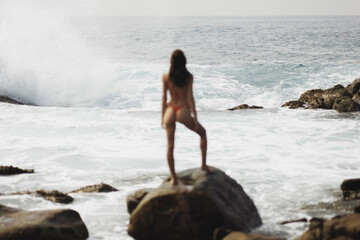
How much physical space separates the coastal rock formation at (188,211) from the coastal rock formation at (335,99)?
10.3 m

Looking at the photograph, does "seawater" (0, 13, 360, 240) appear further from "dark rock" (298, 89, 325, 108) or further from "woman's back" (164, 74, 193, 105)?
"woman's back" (164, 74, 193, 105)

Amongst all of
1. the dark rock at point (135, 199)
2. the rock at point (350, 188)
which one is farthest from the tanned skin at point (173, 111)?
the rock at point (350, 188)

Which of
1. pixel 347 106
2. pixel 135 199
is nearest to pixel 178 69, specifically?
pixel 135 199

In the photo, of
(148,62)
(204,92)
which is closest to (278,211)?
(204,92)

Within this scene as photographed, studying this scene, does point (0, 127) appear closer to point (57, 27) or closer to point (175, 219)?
point (175, 219)

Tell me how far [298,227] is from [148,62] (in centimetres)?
2766

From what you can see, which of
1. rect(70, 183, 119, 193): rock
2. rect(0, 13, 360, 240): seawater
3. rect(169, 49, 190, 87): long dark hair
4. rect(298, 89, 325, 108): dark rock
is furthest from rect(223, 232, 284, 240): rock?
rect(298, 89, 325, 108): dark rock

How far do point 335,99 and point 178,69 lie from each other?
37.2ft

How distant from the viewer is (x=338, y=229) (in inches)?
160

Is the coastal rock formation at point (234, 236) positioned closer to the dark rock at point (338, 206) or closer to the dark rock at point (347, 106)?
the dark rock at point (338, 206)

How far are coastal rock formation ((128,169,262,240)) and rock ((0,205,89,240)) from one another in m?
0.68

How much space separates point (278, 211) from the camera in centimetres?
605

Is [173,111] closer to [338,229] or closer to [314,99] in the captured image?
[338,229]

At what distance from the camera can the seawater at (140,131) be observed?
6906 millimetres
